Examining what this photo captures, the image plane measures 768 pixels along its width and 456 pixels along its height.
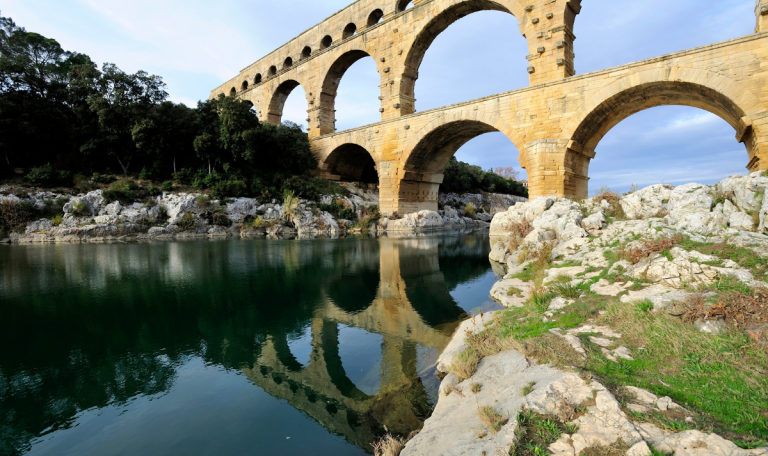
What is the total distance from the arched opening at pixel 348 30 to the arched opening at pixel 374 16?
1962mm

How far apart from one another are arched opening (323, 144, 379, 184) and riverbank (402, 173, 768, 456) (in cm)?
2223

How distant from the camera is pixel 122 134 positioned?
2250cm

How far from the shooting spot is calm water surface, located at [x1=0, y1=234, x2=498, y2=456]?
3078mm

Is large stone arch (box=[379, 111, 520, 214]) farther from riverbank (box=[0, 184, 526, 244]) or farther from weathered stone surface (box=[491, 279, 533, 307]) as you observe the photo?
weathered stone surface (box=[491, 279, 533, 307])

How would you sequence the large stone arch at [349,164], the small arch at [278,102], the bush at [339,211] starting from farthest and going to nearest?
the small arch at [278,102]
the large stone arch at [349,164]
the bush at [339,211]

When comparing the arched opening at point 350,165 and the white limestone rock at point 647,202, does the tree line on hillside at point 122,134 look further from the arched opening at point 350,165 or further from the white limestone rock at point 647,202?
the white limestone rock at point 647,202

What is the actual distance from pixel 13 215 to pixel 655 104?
29.8 m

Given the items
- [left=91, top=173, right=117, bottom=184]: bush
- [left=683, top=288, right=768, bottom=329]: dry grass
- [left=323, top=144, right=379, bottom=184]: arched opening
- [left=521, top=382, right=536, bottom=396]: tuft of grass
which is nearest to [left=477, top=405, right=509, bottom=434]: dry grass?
[left=521, top=382, right=536, bottom=396]: tuft of grass

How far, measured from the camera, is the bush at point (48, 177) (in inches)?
783

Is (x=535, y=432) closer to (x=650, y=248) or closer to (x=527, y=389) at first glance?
(x=527, y=389)

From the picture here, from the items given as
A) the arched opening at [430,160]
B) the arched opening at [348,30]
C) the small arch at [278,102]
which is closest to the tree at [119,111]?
the small arch at [278,102]

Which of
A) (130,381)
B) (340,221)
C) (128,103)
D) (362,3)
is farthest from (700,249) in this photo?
(128,103)

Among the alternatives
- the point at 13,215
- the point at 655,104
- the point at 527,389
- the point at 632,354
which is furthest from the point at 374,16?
the point at 527,389

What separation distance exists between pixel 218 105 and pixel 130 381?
81.1ft
